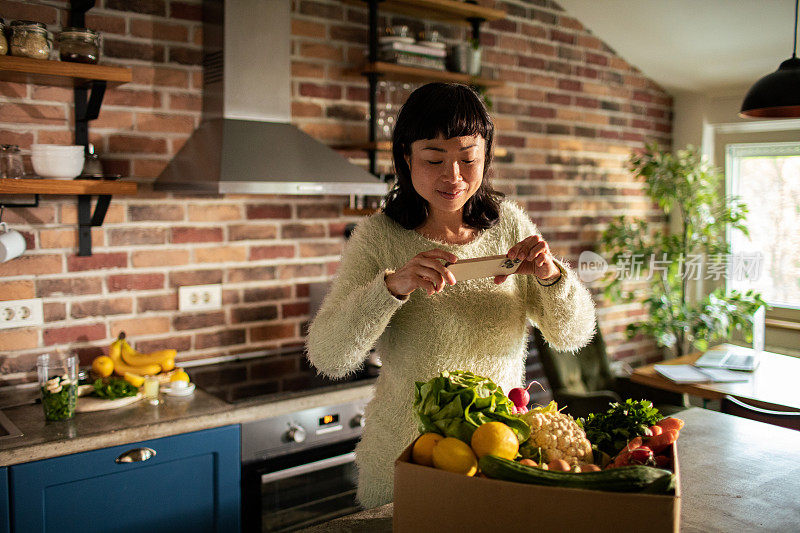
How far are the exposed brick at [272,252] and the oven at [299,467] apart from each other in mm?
760

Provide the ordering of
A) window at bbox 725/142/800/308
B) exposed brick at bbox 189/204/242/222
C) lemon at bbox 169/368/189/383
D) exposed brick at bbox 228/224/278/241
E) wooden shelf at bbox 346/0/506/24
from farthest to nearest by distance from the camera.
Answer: window at bbox 725/142/800/308, wooden shelf at bbox 346/0/506/24, exposed brick at bbox 228/224/278/241, exposed brick at bbox 189/204/242/222, lemon at bbox 169/368/189/383

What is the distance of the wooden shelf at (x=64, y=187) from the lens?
2.08 meters

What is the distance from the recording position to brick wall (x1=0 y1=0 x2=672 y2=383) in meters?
2.36

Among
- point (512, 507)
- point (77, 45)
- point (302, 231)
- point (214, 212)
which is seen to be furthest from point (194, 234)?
point (512, 507)

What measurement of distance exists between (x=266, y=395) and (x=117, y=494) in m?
Result: 0.53

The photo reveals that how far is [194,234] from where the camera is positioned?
2.69 m

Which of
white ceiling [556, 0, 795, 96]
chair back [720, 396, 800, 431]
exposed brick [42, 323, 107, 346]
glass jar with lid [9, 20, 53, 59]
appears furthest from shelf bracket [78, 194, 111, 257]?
white ceiling [556, 0, 795, 96]

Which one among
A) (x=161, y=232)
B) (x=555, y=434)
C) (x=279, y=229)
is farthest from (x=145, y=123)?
(x=555, y=434)

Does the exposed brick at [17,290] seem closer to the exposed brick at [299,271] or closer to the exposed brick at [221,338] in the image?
the exposed brick at [221,338]

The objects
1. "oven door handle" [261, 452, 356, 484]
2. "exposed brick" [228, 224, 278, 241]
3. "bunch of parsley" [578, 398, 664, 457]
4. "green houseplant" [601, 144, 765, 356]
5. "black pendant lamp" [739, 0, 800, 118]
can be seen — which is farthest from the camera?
"green houseplant" [601, 144, 765, 356]

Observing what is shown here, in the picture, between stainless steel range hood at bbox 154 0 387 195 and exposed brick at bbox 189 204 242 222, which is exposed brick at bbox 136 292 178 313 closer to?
exposed brick at bbox 189 204 242 222

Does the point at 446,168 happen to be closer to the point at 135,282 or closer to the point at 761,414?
the point at 135,282

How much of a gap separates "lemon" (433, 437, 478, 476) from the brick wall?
6.20 feet

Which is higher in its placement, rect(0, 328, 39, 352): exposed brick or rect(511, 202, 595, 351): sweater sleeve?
rect(511, 202, 595, 351): sweater sleeve
